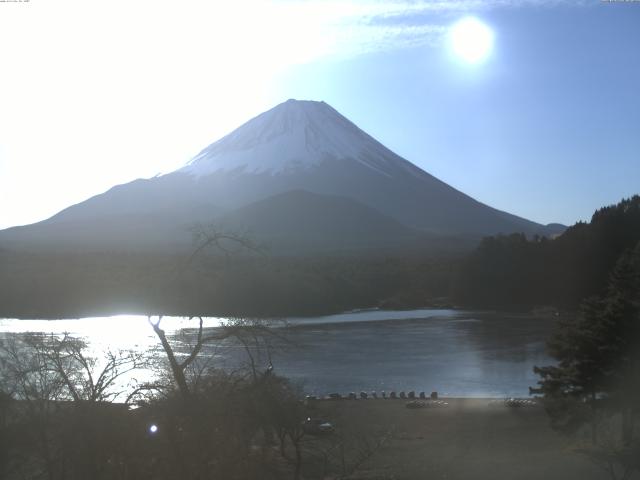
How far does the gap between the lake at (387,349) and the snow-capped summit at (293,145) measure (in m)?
60.7

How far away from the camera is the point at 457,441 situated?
38.7 ft

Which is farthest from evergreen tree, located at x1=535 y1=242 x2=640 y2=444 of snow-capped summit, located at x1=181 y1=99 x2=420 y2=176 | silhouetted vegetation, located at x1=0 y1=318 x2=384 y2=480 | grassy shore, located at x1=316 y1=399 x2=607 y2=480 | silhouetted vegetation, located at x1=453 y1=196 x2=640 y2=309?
snow-capped summit, located at x1=181 y1=99 x2=420 y2=176

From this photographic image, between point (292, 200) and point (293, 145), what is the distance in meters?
14.9

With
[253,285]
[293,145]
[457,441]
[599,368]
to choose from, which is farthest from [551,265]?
[293,145]

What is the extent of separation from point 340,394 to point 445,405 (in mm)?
2532

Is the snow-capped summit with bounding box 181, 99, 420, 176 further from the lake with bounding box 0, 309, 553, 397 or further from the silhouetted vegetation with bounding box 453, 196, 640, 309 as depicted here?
the lake with bounding box 0, 309, 553, 397

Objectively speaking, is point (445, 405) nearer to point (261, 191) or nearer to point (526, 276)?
point (526, 276)

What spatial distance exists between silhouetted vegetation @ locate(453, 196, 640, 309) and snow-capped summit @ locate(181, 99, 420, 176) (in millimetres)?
50186

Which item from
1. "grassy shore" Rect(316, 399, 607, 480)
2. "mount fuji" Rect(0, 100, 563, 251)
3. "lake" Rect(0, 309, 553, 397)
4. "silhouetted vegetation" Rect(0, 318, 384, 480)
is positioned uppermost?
"mount fuji" Rect(0, 100, 563, 251)

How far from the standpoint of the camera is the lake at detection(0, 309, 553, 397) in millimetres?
17484

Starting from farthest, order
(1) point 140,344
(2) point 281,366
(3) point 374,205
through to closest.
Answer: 1. (3) point 374,205
2. (1) point 140,344
3. (2) point 281,366

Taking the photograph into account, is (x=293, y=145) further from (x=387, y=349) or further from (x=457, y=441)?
(x=457, y=441)

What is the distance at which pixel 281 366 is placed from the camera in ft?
64.2

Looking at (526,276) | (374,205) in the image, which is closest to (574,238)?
(526,276)
